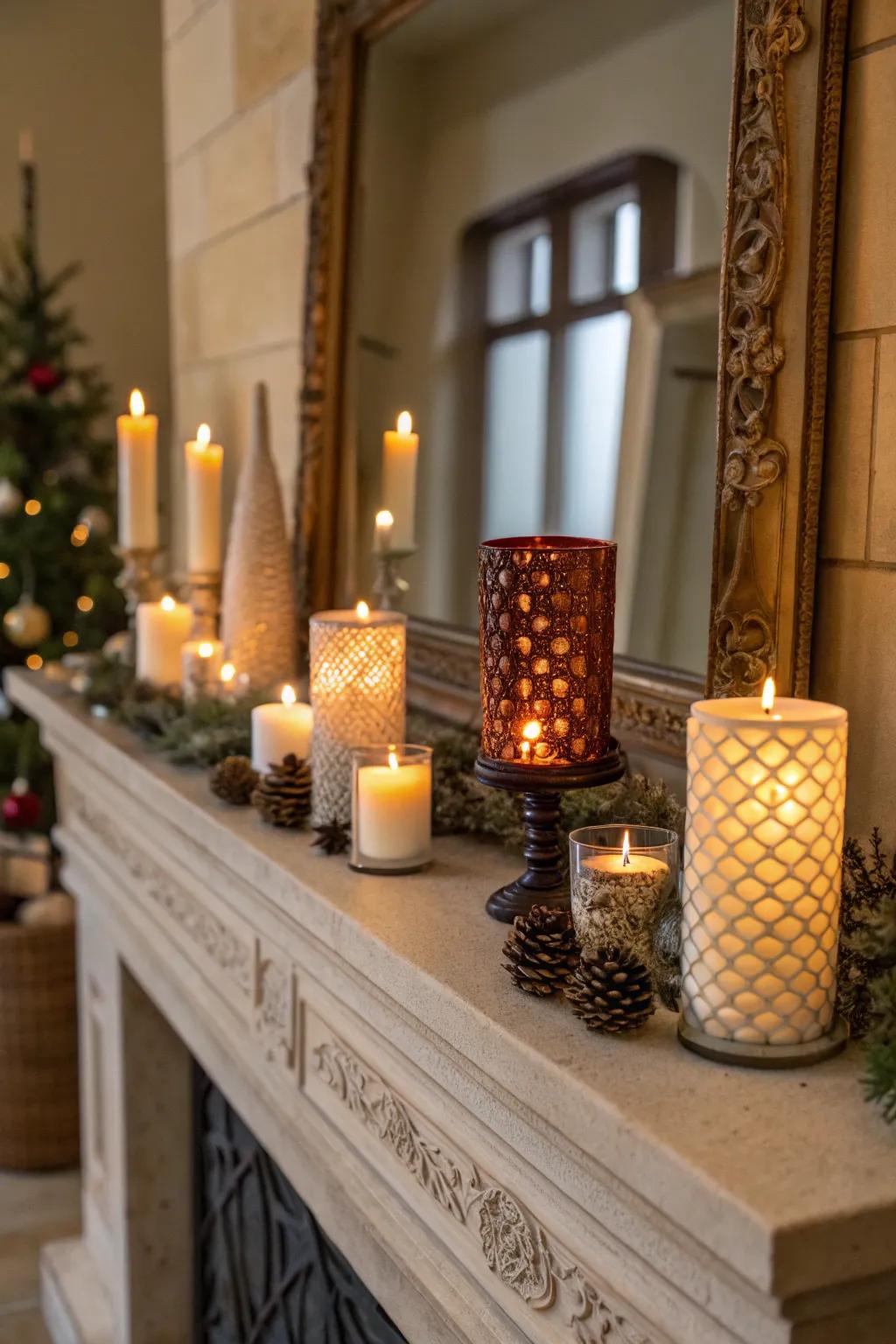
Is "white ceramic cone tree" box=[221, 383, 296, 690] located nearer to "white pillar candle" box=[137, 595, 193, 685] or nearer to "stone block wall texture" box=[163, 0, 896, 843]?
"white pillar candle" box=[137, 595, 193, 685]

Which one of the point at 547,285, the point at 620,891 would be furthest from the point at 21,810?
the point at 620,891

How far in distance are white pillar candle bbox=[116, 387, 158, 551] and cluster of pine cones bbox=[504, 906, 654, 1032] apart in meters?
1.16

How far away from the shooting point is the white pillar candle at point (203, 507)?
1737 mm

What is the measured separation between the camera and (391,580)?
1.44 m

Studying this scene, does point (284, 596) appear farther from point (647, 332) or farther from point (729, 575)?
point (729, 575)

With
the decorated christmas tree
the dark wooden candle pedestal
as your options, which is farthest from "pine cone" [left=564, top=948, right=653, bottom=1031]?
the decorated christmas tree

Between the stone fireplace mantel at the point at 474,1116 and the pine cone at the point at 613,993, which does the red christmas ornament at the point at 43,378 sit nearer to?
the stone fireplace mantel at the point at 474,1116

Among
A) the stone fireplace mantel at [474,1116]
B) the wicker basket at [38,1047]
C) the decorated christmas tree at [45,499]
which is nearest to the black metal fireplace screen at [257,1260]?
the stone fireplace mantel at [474,1116]

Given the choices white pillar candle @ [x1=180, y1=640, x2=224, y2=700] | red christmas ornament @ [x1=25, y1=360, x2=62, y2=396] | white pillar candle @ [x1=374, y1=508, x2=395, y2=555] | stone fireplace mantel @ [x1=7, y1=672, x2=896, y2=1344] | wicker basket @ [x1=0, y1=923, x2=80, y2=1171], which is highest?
red christmas ornament @ [x1=25, y1=360, x2=62, y2=396]

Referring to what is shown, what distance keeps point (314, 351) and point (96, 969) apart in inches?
40.9

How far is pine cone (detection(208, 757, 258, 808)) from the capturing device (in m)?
1.27

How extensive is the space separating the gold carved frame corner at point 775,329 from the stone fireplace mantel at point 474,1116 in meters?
0.29

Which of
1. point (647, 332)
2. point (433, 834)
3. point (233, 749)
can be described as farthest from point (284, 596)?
point (647, 332)

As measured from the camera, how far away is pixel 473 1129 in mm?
847
